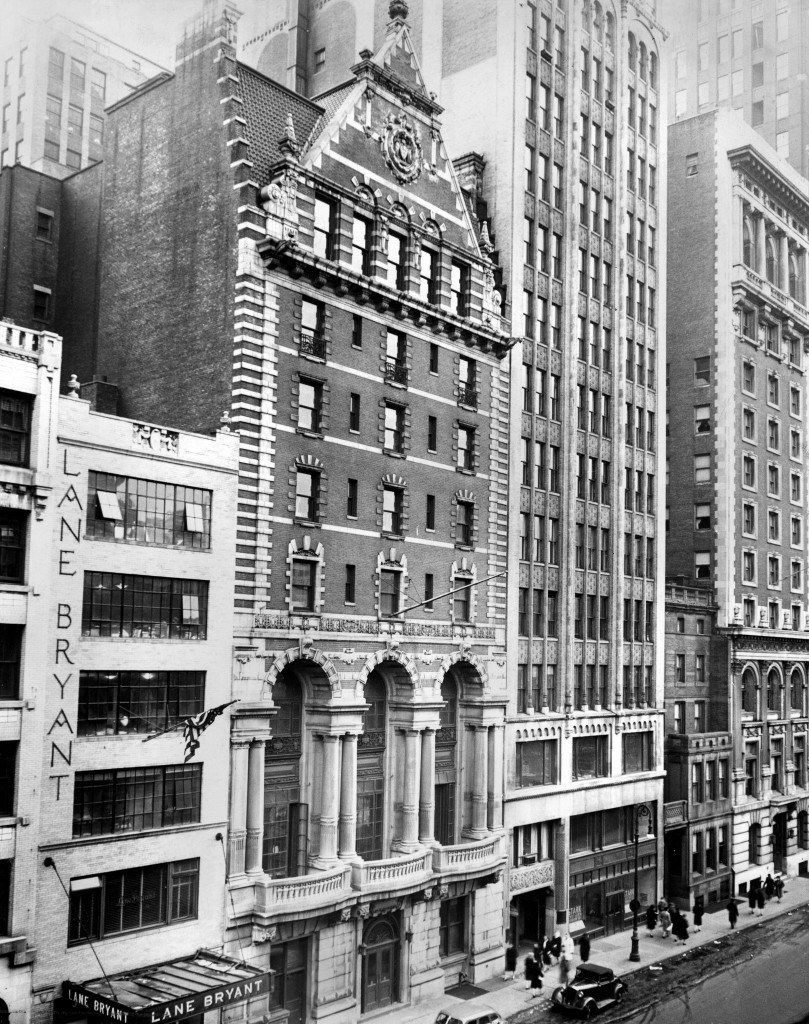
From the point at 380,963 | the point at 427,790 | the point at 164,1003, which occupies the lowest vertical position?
the point at 380,963

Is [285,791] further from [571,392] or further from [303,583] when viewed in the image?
[571,392]

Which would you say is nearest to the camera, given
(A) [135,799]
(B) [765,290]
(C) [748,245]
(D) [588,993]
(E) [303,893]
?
(A) [135,799]

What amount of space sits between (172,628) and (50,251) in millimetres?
22451

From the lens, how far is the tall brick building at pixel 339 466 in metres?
40.0

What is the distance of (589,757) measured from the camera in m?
57.0

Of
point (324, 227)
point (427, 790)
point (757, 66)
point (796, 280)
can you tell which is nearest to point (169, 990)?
point (427, 790)

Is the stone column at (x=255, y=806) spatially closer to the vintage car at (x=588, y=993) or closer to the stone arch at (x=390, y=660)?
the stone arch at (x=390, y=660)

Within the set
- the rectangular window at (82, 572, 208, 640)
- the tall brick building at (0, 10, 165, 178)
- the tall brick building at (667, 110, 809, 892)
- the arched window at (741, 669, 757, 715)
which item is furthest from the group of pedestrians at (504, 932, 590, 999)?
the tall brick building at (0, 10, 165, 178)

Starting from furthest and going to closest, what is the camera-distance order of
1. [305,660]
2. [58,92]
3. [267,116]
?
[58,92] → [267,116] → [305,660]

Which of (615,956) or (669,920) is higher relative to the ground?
(669,920)

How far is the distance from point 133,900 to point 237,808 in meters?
4.94

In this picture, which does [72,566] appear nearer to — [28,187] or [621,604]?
[28,187]

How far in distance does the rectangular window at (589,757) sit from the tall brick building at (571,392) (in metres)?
0.13

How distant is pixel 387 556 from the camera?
4522 centimetres
